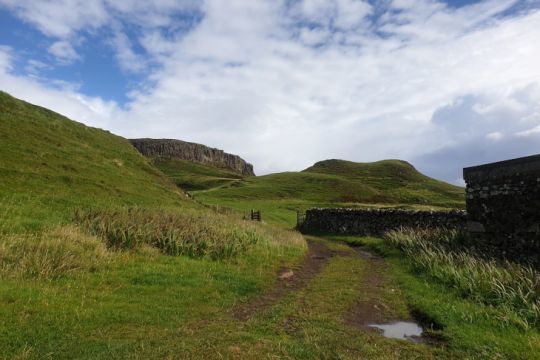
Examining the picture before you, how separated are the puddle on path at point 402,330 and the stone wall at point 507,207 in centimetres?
762

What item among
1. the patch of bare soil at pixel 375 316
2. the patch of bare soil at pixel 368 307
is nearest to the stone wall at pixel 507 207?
the patch of bare soil at pixel 368 307

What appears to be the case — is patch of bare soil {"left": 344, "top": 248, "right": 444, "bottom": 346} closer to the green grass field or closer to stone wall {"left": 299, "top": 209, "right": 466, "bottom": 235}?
the green grass field

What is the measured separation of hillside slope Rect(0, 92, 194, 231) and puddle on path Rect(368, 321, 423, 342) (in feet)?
41.2

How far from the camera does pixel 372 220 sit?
102ft

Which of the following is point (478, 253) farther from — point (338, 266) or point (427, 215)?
point (427, 215)

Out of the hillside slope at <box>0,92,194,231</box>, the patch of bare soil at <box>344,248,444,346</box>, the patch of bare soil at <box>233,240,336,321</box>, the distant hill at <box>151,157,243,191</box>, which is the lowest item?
the patch of bare soil at <box>344,248,444,346</box>

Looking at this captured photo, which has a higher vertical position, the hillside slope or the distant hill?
the distant hill

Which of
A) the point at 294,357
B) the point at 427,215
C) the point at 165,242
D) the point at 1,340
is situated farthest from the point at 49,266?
the point at 427,215

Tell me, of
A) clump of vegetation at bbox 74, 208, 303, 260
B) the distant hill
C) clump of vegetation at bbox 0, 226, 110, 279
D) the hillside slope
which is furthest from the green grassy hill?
clump of vegetation at bbox 0, 226, 110, 279

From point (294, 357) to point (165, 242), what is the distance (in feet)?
31.8

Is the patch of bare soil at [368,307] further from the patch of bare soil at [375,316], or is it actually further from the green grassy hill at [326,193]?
the green grassy hill at [326,193]

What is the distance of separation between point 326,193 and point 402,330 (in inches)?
3552

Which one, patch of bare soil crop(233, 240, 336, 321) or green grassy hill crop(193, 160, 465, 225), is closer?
patch of bare soil crop(233, 240, 336, 321)

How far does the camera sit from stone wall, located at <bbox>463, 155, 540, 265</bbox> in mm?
14695
